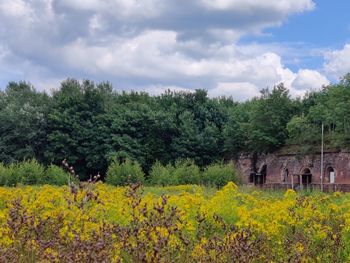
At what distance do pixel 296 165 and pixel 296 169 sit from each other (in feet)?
1.01

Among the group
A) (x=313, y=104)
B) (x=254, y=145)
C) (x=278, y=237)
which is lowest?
(x=278, y=237)

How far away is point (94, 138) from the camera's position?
43438 millimetres

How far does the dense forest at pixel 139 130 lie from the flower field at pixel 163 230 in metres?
30.2

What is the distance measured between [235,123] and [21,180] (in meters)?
18.9

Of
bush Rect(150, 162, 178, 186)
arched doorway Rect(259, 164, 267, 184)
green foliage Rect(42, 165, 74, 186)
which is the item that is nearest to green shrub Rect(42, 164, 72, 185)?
green foliage Rect(42, 165, 74, 186)

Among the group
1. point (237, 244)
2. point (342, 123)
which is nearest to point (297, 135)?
point (342, 123)

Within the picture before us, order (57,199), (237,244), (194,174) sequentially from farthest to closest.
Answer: (194,174), (57,199), (237,244)

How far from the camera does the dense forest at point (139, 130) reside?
42.7m

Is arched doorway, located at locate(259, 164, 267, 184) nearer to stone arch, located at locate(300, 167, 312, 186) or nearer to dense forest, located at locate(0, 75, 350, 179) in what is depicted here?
dense forest, located at locate(0, 75, 350, 179)

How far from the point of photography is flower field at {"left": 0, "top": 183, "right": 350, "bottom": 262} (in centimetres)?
317

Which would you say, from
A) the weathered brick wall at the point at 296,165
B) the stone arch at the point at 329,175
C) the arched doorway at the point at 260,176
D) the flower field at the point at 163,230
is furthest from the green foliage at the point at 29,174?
the flower field at the point at 163,230

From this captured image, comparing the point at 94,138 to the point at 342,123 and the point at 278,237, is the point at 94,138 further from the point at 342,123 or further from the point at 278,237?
the point at 278,237

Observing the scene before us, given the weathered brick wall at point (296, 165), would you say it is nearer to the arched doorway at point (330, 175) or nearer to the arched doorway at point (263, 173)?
the arched doorway at point (330, 175)

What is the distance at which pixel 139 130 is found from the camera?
44688 millimetres
